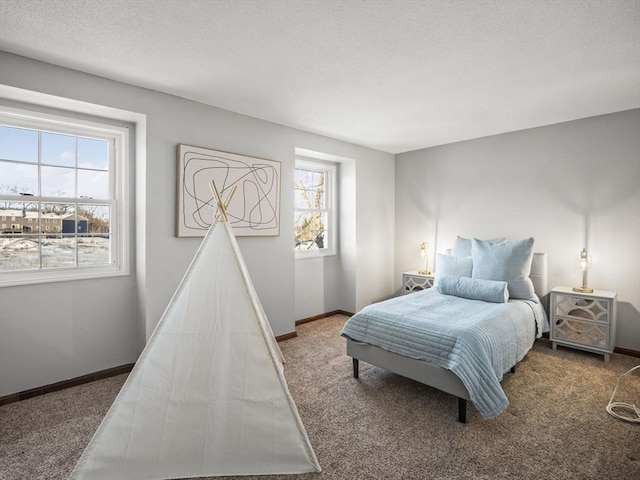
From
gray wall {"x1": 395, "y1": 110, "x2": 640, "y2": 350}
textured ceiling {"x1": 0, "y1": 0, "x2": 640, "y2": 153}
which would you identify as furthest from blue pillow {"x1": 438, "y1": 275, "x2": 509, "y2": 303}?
textured ceiling {"x1": 0, "y1": 0, "x2": 640, "y2": 153}

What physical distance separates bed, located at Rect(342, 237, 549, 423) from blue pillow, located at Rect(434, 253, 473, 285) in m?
0.28

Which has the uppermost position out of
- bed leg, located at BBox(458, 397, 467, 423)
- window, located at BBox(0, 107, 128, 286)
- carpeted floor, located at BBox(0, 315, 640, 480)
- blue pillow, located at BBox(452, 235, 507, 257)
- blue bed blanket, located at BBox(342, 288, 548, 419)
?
window, located at BBox(0, 107, 128, 286)

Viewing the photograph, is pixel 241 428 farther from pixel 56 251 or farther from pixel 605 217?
pixel 605 217

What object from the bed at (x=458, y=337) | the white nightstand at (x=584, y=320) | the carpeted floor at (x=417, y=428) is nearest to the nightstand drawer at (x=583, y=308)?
the white nightstand at (x=584, y=320)

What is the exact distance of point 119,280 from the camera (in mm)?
3156

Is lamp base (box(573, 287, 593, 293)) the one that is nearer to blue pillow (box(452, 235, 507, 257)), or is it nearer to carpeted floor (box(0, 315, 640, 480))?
carpeted floor (box(0, 315, 640, 480))

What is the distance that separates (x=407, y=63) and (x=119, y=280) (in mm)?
3013

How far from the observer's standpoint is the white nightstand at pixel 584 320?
3.35 meters

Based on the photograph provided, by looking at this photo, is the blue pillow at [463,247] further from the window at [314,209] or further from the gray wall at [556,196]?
the window at [314,209]

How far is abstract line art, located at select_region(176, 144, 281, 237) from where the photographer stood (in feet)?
10.6

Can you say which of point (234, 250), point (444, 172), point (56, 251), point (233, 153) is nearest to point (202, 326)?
point (234, 250)

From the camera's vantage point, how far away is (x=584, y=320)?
345 centimetres

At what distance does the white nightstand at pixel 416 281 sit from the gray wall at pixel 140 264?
171 centimetres

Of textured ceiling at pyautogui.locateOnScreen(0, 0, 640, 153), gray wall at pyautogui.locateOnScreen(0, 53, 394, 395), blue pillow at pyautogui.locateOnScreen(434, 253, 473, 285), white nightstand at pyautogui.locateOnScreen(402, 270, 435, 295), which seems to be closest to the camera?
textured ceiling at pyautogui.locateOnScreen(0, 0, 640, 153)
